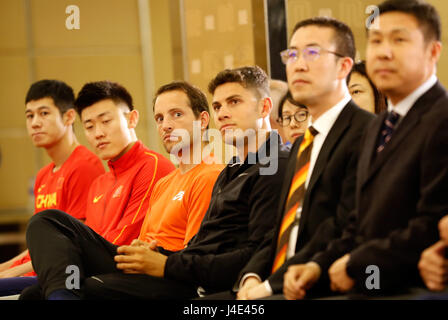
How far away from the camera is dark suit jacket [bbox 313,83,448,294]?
1.21m

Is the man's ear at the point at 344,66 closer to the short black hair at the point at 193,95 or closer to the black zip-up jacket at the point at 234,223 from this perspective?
the black zip-up jacket at the point at 234,223

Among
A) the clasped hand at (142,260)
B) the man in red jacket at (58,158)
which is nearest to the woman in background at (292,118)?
the clasped hand at (142,260)

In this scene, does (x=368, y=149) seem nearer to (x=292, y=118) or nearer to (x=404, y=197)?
(x=404, y=197)

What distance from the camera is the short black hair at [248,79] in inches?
79.7

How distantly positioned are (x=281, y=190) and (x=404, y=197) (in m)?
0.54

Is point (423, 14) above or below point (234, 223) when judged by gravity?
above

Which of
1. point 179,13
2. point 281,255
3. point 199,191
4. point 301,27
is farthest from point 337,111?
point 179,13

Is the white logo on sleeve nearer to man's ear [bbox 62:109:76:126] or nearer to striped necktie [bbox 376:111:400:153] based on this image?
striped necktie [bbox 376:111:400:153]

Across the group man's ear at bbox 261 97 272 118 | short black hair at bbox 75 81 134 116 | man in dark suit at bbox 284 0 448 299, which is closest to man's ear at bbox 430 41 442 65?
man in dark suit at bbox 284 0 448 299

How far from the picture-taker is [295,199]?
5.18 feet

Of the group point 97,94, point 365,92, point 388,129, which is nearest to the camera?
point 388,129

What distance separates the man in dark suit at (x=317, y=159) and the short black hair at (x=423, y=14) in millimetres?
250

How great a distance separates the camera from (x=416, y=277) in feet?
4.13

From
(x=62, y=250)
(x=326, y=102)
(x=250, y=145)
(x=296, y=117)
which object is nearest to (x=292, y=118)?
(x=296, y=117)
